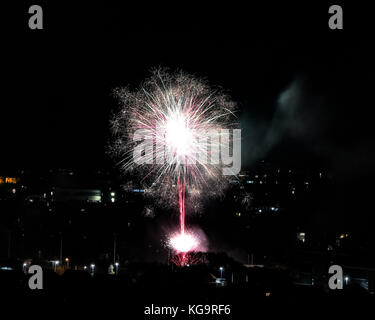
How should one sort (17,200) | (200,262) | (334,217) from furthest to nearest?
(17,200)
(334,217)
(200,262)

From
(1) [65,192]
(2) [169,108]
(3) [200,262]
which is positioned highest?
(2) [169,108]

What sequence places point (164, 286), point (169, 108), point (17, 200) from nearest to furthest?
point (164, 286)
point (169, 108)
point (17, 200)

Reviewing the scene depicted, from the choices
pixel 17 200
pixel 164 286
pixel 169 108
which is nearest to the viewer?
pixel 164 286

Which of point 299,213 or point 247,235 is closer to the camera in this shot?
point 247,235

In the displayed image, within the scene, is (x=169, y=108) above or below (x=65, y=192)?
above

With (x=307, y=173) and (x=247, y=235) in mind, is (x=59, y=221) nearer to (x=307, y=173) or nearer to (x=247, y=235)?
(x=247, y=235)

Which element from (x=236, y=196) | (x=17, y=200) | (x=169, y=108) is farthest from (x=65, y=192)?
(x=169, y=108)

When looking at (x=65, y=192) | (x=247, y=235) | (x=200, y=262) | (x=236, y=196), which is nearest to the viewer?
(x=200, y=262)

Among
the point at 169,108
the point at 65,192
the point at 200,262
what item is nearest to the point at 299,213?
the point at 200,262
